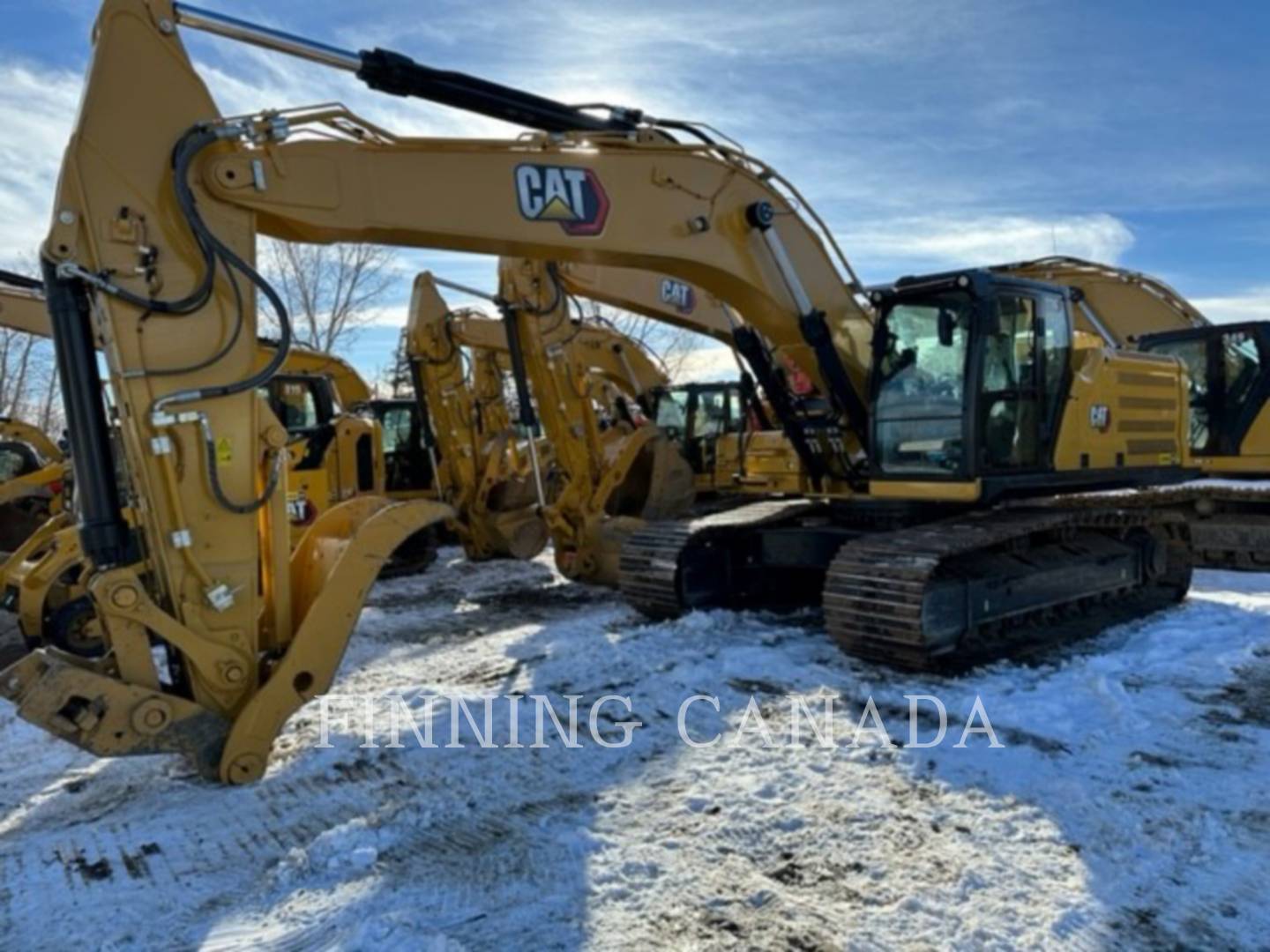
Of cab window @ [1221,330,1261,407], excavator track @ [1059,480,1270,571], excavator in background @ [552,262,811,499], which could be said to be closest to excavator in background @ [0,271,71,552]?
excavator in background @ [552,262,811,499]

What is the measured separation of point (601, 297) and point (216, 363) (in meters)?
5.67

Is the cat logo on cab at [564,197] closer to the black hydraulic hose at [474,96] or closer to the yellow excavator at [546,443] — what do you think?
the black hydraulic hose at [474,96]

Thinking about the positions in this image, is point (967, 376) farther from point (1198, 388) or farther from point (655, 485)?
point (1198, 388)

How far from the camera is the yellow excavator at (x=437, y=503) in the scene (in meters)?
3.97

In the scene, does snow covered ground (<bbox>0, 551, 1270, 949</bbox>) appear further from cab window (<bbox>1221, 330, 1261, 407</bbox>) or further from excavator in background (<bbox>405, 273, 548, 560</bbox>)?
cab window (<bbox>1221, 330, 1261, 407</bbox>)

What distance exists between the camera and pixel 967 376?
629 cm

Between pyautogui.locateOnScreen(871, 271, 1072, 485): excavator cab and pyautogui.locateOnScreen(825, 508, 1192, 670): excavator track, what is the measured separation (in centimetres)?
47

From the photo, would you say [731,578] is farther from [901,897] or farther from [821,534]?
[901,897]

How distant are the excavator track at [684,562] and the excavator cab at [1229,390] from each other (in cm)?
568

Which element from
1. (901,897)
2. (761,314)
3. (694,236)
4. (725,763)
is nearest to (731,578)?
(761,314)

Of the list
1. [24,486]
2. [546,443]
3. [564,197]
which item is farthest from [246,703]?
[546,443]

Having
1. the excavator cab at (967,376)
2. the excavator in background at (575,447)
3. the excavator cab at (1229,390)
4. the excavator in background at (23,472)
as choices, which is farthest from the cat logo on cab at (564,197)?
the excavator cab at (1229,390)

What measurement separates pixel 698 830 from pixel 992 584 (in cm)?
332

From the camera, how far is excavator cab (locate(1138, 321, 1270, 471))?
10.3 metres
